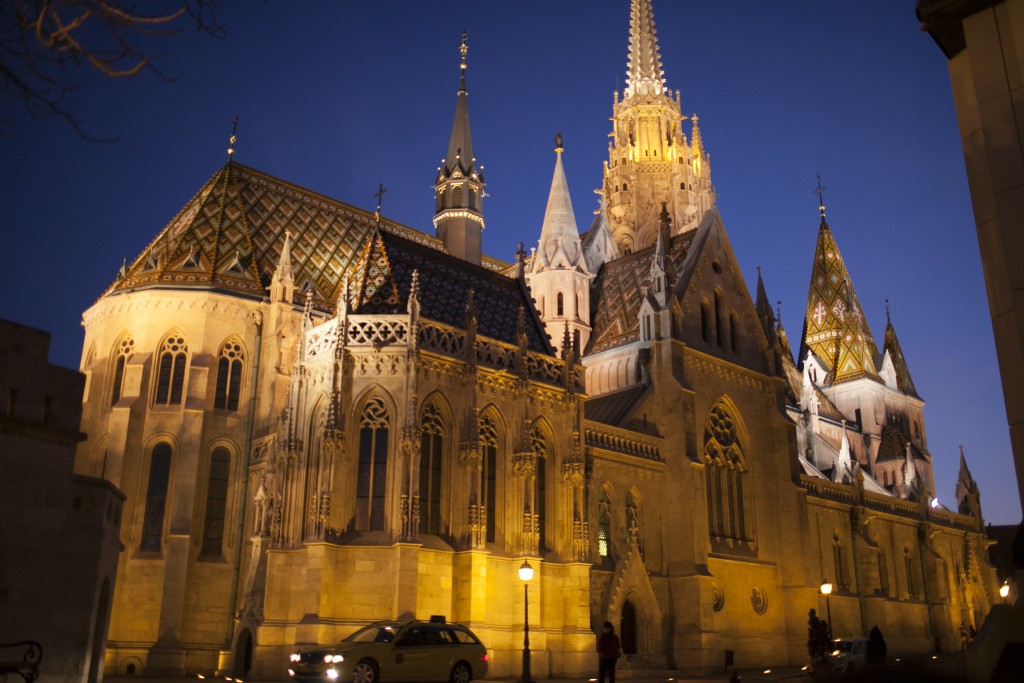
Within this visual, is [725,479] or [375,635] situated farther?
[725,479]

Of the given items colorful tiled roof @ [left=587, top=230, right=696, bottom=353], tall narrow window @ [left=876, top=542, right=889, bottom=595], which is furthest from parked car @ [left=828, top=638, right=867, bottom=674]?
tall narrow window @ [left=876, top=542, right=889, bottom=595]

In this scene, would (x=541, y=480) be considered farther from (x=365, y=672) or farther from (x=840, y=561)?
(x=840, y=561)

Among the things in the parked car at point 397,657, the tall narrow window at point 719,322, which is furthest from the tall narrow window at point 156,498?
the tall narrow window at point 719,322

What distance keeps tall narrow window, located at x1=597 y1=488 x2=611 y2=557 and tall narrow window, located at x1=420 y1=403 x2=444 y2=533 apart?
6.48m

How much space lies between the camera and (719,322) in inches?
1437

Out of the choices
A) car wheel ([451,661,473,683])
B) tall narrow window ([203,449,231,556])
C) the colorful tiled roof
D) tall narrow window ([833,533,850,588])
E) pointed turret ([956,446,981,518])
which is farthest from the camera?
pointed turret ([956,446,981,518])

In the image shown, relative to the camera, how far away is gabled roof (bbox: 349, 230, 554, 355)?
26875mm

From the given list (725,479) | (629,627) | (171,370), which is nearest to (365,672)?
(629,627)

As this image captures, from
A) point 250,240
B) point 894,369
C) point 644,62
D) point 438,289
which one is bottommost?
point 438,289

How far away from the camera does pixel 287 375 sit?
31.1 meters

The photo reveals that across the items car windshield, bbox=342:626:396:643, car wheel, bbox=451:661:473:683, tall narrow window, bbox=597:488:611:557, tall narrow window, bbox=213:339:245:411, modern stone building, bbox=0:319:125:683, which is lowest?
car wheel, bbox=451:661:473:683

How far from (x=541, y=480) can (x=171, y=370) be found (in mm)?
13343

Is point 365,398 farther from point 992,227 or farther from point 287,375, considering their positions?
point 992,227

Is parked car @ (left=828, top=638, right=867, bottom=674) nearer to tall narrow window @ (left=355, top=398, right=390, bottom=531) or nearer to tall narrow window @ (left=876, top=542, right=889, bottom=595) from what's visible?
tall narrow window @ (left=355, top=398, right=390, bottom=531)
